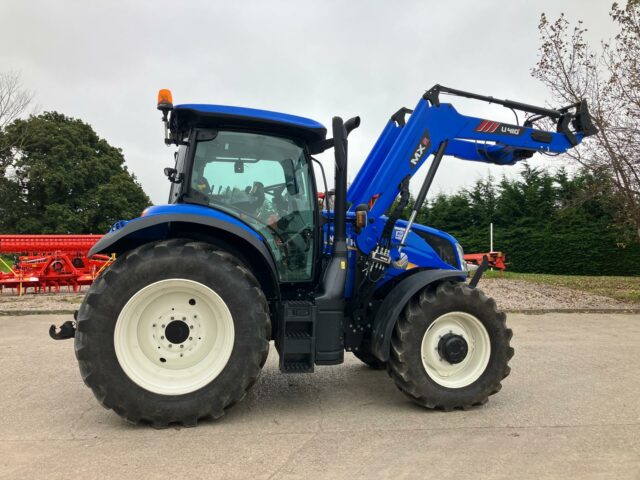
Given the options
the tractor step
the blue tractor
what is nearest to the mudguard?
the blue tractor

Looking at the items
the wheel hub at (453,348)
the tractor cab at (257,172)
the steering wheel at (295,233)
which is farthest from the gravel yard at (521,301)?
the steering wheel at (295,233)

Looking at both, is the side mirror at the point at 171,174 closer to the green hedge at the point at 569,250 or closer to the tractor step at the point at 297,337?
the tractor step at the point at 297,337

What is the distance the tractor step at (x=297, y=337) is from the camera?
3.84m

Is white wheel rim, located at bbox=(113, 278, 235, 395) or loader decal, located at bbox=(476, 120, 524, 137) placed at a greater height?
loader decal, located at bbox=(476, 120, 524, 137)

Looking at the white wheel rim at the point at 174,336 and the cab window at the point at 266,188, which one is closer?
the white wheel rim at the point at 174,336

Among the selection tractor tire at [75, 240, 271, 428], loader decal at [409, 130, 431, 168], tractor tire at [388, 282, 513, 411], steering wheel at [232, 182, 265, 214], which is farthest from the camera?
loader decal at [409, 130, 431, 168]

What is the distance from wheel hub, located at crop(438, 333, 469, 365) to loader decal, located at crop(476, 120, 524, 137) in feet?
6.23

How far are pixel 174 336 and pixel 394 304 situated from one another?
1732 millimetres

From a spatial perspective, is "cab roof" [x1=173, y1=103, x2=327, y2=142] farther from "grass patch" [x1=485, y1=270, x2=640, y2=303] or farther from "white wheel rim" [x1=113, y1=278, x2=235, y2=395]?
"grass patch" [x1=485, y1=270, x2=640, y2=303]

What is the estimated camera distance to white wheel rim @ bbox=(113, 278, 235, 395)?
3.58 m

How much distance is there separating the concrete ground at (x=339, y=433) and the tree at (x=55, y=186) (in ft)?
92.0

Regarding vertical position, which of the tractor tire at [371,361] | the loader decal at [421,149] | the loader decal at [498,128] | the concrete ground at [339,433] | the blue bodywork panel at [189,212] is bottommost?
the concrete ground at [339,433]

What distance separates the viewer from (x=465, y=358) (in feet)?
13.6

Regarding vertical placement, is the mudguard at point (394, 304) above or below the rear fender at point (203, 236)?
below
